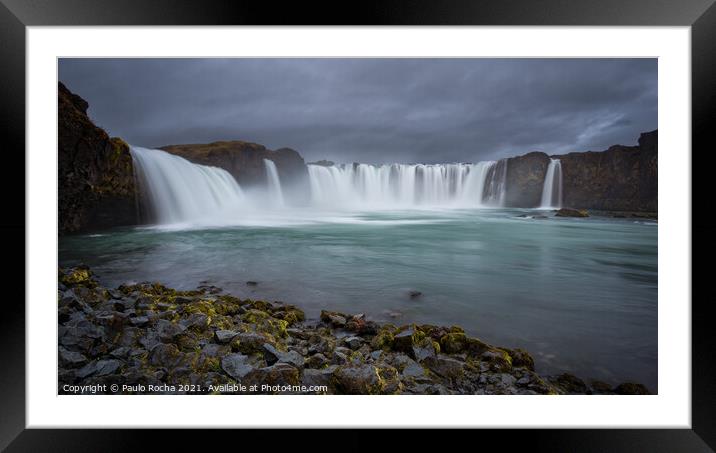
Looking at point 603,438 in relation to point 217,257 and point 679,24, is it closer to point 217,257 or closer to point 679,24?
point 679,24

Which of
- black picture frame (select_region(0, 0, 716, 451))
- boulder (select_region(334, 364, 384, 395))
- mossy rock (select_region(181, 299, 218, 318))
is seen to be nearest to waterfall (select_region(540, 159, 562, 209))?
black picture frame (select_region(0, 0, 716, 451))

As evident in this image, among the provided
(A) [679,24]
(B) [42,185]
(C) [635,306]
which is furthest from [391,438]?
(A) [679,24]

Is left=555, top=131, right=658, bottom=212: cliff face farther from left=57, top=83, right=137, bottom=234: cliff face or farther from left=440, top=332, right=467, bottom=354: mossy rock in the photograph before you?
left=57, top=83, right=137, bottom=234: cliff face

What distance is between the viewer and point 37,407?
1.46m

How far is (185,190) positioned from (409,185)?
3.06 m

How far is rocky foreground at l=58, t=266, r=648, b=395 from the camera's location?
1.51 metres

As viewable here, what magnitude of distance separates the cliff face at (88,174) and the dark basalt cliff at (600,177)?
3113 millimetres

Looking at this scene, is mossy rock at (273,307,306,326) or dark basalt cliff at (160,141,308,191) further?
dark basalt cliff at (160,141,308,191)

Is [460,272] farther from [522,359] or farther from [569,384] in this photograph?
[569,384]

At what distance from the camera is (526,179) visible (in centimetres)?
332

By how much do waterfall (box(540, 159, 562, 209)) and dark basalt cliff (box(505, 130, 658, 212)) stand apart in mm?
45

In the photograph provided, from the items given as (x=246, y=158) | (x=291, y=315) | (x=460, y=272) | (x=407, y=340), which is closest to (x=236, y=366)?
(x=291, y=315)

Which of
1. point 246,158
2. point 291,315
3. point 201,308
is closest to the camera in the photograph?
point 201,308

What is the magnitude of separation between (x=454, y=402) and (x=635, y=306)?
1335mm
